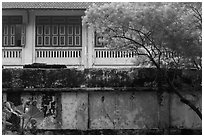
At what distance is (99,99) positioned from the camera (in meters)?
12.5

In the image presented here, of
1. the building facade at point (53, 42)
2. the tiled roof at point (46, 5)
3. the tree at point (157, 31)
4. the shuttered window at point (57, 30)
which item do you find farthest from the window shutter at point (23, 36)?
the tree at point (157, 31)

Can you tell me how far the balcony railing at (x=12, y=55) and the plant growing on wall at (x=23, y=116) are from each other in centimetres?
604

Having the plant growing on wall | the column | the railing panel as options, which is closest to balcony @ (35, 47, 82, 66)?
the column

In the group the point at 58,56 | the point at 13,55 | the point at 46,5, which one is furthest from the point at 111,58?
the point at 13,55

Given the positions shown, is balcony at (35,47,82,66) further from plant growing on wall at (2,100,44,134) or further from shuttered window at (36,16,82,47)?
plant growing on wall at (2,100,44,134)

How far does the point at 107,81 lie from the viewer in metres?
12.6

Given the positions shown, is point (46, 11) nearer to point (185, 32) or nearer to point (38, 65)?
point (38, 65)

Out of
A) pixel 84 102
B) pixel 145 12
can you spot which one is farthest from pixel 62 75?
pixel 145 12

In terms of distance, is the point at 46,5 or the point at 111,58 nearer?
the point at 46,5

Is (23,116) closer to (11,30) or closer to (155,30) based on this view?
(155,30)

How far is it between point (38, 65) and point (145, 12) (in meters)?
4.25

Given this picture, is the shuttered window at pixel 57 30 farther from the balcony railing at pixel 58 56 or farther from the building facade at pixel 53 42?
the balcony railing at pixel 58 56

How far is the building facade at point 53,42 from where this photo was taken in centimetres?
1805

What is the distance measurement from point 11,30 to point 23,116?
6.95 m
